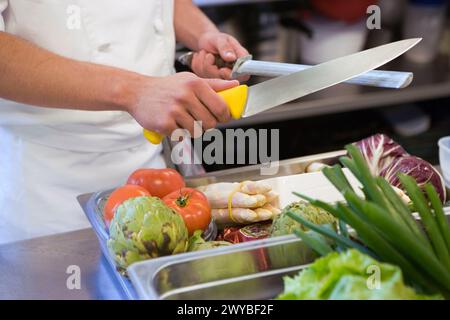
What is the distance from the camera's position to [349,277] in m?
0.83

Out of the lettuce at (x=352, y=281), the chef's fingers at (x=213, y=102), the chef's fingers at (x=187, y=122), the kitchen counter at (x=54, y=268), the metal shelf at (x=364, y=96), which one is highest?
the metal shelf at (x=364, y=96)

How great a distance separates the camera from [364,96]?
8.57 ft

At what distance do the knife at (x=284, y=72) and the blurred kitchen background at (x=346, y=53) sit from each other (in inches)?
40.2

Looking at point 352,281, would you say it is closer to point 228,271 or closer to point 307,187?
point 228,271

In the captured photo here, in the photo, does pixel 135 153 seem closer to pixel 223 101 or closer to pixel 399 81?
pixel 223 101

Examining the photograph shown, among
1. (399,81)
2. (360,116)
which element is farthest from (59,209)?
(360,116)

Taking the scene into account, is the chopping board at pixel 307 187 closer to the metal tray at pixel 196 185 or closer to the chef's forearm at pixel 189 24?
the metal tray at pixel 196 185

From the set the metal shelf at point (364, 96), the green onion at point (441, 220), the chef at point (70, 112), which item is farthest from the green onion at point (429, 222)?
the metal shelf at point (364, 96)

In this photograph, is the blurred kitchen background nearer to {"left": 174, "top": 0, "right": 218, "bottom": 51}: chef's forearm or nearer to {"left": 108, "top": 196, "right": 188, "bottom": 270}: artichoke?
{"left": 174, "top": 0, "right": 218, "bottom": 51}: chef's forearm

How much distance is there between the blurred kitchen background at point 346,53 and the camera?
103 inches

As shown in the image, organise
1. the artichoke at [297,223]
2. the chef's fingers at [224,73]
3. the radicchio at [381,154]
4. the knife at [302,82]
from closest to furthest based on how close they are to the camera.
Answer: the artichoke at [297,223]
the knife at [302,82]
the radicchio at [381,154]
the chef's fingers at [224,73]

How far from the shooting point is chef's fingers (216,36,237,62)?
1544mm

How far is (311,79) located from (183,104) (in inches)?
8.2

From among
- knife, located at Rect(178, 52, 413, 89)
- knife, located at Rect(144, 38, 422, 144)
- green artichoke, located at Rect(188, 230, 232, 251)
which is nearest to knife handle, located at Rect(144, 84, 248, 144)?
knife, located at Rect(144, 38, 422, 144)
